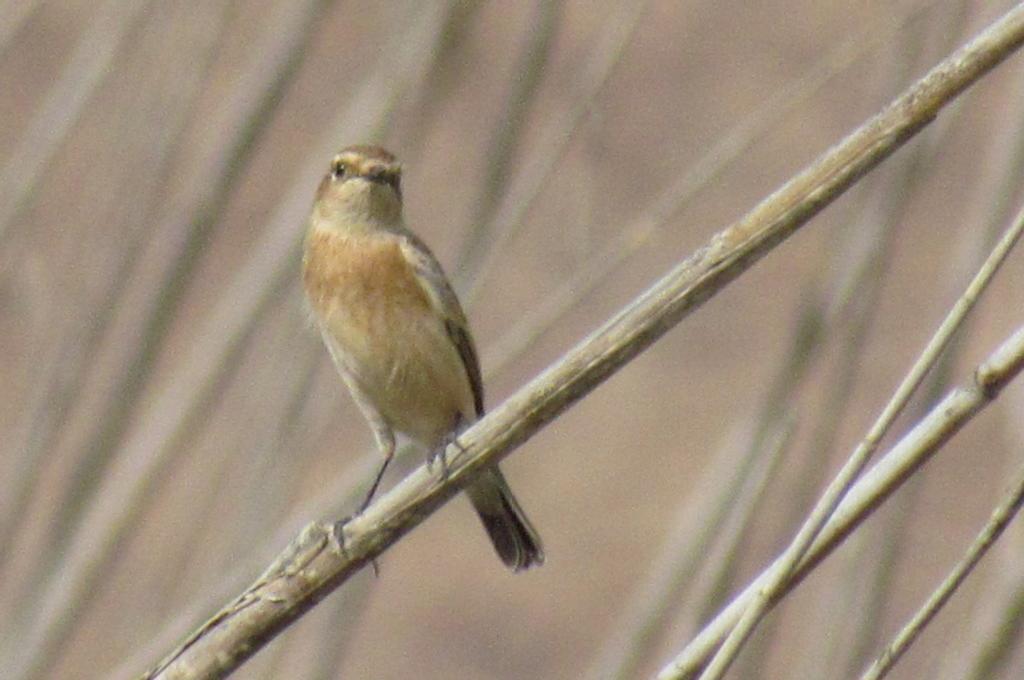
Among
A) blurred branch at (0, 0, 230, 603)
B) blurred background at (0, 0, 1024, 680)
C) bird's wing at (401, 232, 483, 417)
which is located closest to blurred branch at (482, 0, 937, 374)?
blurred background at (0, 0, 1024, 680)

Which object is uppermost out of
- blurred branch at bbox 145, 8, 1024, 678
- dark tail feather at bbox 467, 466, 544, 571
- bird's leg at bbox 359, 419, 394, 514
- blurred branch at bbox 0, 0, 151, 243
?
blurred branch at bbox 0, 0, 151, 243

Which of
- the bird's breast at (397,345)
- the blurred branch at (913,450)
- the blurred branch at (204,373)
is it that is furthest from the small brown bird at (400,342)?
the blurred branch at (913,450)

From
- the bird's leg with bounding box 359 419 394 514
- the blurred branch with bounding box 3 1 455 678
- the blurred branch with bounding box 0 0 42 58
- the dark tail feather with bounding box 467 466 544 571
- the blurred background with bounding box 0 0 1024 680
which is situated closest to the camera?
the blurred background with bounding box 0 0 1024 680

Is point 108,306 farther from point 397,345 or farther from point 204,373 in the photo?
point 397,345

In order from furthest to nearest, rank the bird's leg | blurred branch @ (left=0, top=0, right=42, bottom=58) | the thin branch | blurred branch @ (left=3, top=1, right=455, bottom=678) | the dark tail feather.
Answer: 1. the dark tail feather
2. the bird's leg
3. blurred branch @ (left=0, top=0, right=42, bottom=58)
4. blurred branch @ (left=3, top=1, right=455, bottom=678)
5. the thin branch

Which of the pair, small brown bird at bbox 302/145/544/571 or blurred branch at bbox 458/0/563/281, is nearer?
blurred branch at bbox 458/0/563/281

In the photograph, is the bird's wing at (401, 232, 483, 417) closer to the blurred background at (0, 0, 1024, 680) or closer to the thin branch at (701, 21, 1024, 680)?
the blurred background at (0, 0, 1024, 680)

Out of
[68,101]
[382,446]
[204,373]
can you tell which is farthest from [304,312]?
[68,101]
